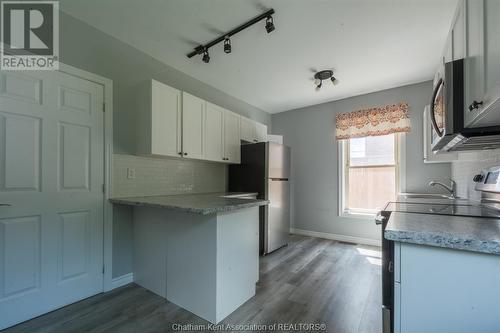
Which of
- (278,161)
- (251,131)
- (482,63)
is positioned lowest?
Answer: (278,161)

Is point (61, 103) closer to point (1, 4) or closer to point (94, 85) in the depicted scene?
point (94, 85)

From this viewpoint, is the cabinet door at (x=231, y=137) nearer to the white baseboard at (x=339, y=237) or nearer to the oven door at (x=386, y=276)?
the white baseboard at (x=339, y=237)

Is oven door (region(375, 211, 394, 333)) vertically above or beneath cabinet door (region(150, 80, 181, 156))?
beneath

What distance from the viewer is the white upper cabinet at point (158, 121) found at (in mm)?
2291

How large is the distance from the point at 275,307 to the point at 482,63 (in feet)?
6.81

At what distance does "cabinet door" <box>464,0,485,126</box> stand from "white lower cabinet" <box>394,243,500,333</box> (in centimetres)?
59

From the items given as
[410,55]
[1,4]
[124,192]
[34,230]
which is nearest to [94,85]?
[1,4]

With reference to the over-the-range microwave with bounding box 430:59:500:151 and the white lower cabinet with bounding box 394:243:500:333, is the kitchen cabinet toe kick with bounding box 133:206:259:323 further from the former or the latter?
the over-the-range microwave with bounding box 430:59:500:151

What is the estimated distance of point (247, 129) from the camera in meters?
3.72

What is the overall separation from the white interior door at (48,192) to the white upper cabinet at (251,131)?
78.4 inches

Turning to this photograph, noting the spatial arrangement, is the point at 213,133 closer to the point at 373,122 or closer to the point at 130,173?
the point at 130,173

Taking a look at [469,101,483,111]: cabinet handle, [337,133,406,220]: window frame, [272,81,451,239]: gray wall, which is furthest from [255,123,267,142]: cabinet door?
[469,101,483,111]: cabinet handle

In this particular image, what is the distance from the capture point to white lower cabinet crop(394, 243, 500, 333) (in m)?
0.65

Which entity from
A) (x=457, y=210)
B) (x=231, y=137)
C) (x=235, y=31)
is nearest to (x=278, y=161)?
(x=231, y=137)
